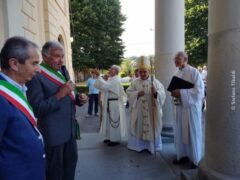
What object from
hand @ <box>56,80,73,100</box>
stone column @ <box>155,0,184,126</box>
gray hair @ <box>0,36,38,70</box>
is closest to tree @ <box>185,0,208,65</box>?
stone column @ <box>155,0,184,126</box>

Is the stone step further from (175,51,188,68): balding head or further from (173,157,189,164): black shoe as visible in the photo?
(175,51,188,68): balding head

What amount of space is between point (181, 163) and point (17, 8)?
4.06 m

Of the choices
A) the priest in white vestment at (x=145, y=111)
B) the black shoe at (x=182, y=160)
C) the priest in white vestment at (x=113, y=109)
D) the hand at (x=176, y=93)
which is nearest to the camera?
the hand at (x=176, y=93)

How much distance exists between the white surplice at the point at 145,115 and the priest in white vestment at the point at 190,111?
74cm

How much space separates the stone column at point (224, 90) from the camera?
8.48 feet

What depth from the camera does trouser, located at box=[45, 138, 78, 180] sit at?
2617mm

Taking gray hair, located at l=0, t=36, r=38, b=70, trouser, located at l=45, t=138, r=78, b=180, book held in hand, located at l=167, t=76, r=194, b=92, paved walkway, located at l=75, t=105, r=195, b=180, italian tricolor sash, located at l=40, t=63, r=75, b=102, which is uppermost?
gray hair, located at l=0, t=36, r=38, b=70

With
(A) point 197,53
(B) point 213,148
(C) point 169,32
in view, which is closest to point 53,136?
(B) point 213,148

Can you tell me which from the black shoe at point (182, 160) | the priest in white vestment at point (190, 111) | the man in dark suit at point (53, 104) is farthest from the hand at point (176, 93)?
the man in dark suit at point (53, 104)

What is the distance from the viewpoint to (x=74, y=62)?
25953 mm

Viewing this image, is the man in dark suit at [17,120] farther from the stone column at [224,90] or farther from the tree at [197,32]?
the tree at [197,32]

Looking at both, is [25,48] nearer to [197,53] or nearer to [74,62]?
[197,53]

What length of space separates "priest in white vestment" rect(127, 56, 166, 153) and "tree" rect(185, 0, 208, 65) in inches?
745

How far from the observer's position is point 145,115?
5258 mm
